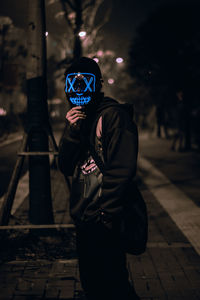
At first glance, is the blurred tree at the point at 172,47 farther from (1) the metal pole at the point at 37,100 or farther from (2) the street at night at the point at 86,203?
(1) the metal pole at the point at 37,100

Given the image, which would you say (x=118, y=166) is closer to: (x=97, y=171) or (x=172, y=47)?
(x=97, y=171)

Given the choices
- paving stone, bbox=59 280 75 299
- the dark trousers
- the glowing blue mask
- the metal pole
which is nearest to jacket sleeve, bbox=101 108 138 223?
the dark trousers

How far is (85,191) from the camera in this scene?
2365 mm

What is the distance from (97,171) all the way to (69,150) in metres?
0.26

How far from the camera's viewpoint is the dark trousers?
2334 mm

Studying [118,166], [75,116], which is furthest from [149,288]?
[75,116]

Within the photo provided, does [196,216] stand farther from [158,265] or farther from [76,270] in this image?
[76,270]

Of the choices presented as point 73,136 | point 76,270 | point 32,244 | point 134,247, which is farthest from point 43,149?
point 134,247

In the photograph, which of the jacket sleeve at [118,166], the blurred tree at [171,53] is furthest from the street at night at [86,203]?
the blurred tree at [171,53]

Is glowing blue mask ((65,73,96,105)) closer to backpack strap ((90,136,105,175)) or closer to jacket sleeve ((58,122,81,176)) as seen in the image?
jacket sleeve ((58,122,81,176))

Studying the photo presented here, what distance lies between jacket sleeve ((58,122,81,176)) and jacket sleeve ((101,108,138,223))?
30 cm

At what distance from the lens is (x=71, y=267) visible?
13.1ft

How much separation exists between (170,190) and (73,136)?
5.77 m

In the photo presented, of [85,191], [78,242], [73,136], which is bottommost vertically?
[78,242]
